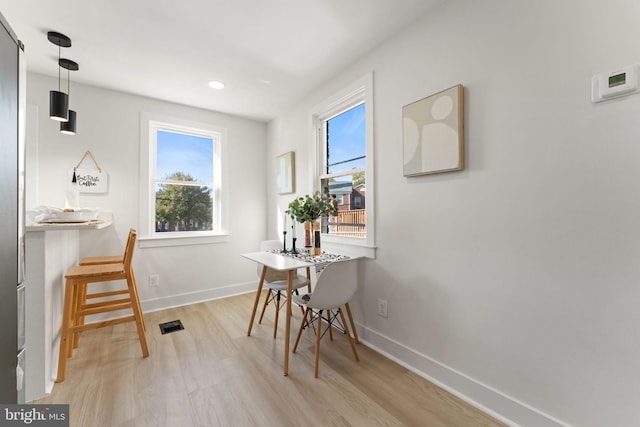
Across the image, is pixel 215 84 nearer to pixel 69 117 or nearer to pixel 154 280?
pixel 69 117

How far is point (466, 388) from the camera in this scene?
1624 millimetres

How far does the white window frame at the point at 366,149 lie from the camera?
227 centimetres

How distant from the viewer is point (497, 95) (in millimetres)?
1498

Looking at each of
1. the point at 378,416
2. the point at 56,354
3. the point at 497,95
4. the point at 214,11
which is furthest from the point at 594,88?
the point at 56,354

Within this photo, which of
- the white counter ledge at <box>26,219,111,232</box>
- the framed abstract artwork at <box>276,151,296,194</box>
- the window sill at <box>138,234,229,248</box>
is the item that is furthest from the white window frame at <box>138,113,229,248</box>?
the white counter ledge at <box>26,219,111,232</box>

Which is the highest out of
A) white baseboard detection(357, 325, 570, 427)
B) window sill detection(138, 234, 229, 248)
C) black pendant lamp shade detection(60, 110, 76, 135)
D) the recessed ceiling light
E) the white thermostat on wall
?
the recessed ceiling light

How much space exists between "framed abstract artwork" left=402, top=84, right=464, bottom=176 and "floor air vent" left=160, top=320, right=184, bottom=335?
2.53 m

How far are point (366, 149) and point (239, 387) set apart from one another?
1.99 metres

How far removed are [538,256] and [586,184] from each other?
389mm

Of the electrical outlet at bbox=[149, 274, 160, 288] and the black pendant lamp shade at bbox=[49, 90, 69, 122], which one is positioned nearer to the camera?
the black pendant lamp shade at bbox=[49, 90, 69, 122]

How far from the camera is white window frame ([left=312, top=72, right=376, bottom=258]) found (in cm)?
227

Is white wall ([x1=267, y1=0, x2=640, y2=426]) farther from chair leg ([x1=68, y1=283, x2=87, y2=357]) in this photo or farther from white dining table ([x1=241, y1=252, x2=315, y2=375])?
chair leg ([x1=68, y1=283, x2=87, y2=357])

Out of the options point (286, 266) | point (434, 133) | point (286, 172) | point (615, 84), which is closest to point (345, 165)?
Result: point (286, 172)

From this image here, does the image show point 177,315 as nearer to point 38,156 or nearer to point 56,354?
point 56,354
